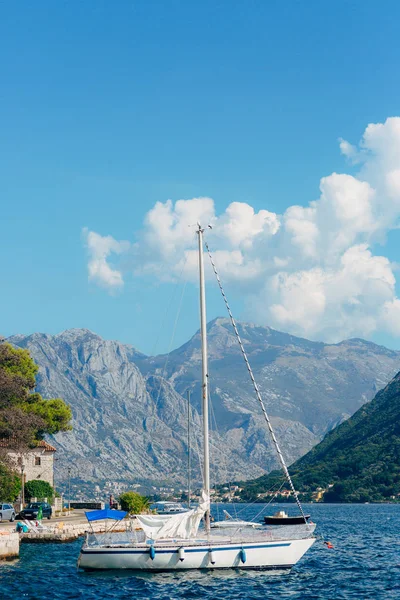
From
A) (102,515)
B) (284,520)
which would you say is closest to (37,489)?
(102,515)

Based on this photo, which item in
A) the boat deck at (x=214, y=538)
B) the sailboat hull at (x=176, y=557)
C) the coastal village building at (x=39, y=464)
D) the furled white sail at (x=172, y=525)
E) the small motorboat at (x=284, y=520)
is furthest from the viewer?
the coastal village building at (x=39, y=464)

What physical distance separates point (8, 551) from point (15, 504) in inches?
1536

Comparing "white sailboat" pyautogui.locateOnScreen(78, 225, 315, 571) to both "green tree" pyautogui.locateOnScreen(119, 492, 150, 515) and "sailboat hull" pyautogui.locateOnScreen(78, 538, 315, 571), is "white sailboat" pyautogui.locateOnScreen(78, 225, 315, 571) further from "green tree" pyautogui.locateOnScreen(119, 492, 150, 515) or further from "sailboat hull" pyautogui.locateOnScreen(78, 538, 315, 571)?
"green tree" pyautogui.locateOnScreen(119, 492, 150, 515)

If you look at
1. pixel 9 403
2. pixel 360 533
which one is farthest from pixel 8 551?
pixel 360 533

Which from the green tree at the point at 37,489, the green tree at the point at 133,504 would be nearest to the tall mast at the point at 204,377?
the green tree at the point at 133,504

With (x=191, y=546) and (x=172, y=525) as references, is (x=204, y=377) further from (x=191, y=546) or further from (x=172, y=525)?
(x=191, y=546)

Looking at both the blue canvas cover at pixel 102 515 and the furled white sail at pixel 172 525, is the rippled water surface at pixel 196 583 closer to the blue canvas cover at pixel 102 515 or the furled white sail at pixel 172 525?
the furled white sail at pixel 172 525

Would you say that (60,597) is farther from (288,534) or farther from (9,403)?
(9,403)

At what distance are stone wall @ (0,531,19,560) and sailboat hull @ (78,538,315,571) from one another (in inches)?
214

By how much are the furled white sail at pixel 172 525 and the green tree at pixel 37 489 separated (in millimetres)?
46286

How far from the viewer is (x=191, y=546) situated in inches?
1610

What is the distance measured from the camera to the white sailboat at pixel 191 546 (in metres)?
40.8

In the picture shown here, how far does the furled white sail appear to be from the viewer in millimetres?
41969

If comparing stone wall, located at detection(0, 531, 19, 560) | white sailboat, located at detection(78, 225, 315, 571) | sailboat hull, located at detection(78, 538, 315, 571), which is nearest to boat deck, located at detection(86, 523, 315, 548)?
white sailboat, located at detection(78, 225, 315, 571)
